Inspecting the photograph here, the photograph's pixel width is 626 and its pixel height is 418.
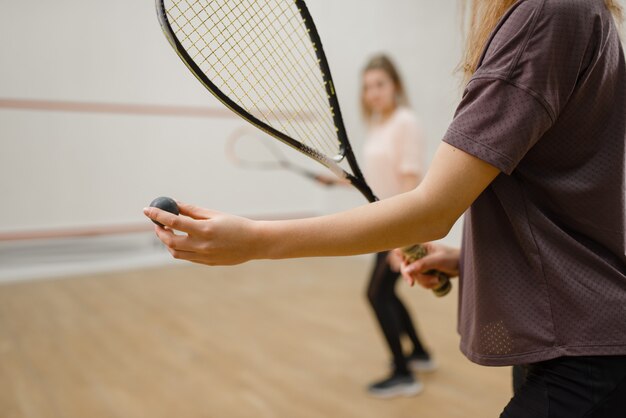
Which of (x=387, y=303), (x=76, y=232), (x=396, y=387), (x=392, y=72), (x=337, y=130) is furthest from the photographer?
(x=76, y=232)

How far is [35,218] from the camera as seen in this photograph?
13.3 feet

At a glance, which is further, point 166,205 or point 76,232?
point 76,232

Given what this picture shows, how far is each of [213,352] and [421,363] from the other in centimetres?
91

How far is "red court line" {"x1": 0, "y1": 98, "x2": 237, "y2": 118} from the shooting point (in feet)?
13.0

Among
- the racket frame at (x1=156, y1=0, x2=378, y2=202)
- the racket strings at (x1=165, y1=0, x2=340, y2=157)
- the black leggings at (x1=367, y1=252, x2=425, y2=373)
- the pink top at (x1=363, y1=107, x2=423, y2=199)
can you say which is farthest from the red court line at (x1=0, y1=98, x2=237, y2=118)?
the racket frame at (x1=156, y1=0, x2=378, y2=202)

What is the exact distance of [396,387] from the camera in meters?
2.16

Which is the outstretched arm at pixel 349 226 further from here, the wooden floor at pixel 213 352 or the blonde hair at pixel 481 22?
the wooden floor at pixel 213 352

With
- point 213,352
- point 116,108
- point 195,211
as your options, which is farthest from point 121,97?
point 195,211

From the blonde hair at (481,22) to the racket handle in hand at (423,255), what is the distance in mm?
310

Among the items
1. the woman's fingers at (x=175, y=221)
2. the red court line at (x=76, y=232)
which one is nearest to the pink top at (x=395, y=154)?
the woman's fingers at (x=175, y=221)

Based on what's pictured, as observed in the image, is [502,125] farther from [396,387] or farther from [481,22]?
[396,387]

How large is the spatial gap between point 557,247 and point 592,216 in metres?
0.06

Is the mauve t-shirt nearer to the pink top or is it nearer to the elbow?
the elbow

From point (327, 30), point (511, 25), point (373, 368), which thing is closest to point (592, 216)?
point (511, 25)
